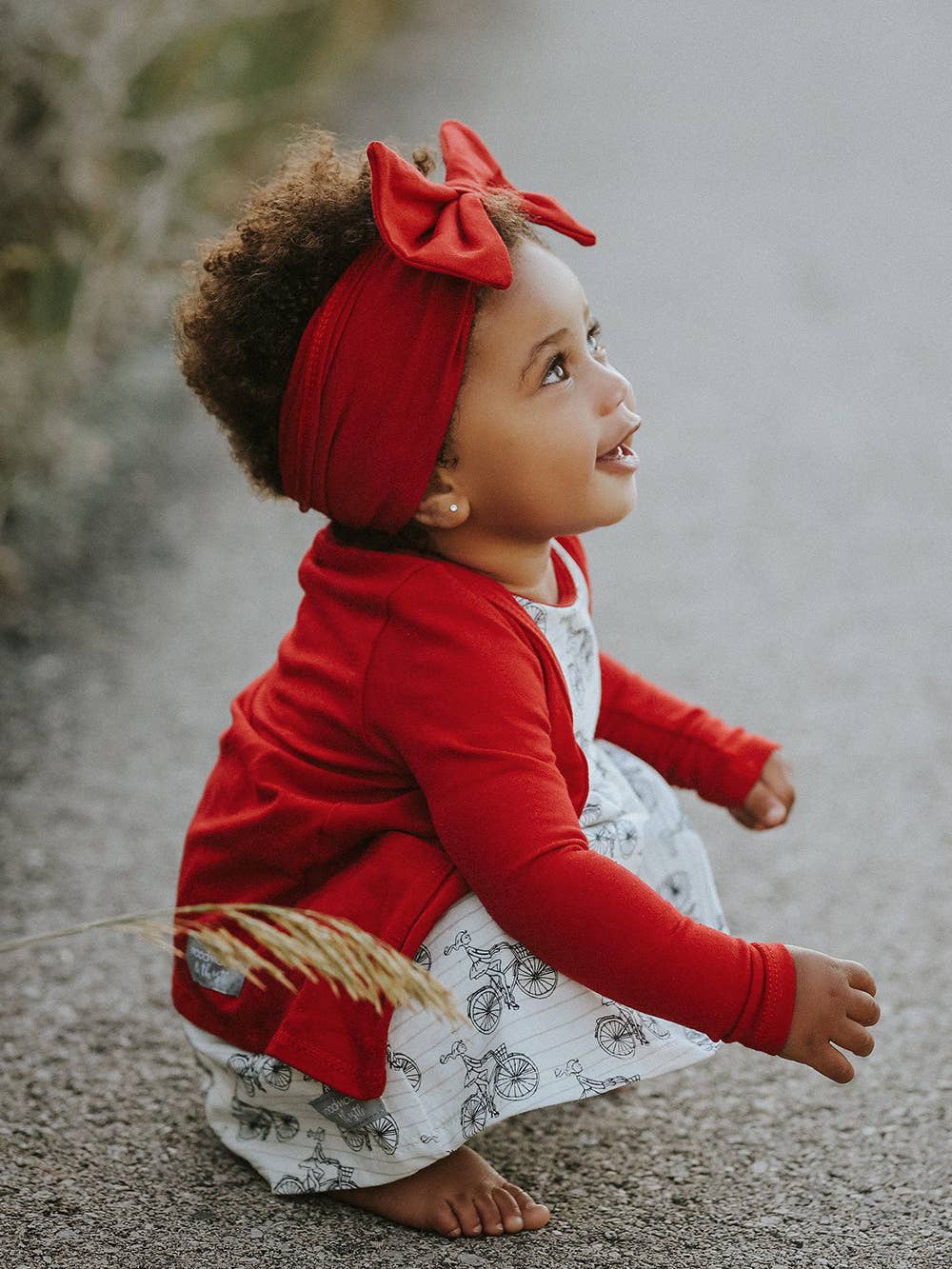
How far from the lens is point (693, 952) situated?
1606 mm

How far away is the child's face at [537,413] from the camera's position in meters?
1.73

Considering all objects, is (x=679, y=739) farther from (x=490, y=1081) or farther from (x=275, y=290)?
(x=275, y=290)

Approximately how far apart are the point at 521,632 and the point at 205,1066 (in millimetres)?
699

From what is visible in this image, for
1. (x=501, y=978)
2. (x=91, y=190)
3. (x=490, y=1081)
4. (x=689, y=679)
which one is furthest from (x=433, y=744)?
(x=91, y=190)

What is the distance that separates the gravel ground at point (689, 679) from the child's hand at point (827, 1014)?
11.3 inches

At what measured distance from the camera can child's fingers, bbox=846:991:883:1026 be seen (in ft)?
5.30

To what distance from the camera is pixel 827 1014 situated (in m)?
1.61

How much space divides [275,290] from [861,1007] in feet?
3.36

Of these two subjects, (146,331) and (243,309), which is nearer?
(243,309)

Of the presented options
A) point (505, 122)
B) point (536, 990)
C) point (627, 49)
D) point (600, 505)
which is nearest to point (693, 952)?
point (536, 990)

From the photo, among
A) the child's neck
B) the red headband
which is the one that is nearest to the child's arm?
the child's neck

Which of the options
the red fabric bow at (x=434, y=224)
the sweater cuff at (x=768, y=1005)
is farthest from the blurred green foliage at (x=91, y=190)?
the sweater cuff at (x=768, y=1005)

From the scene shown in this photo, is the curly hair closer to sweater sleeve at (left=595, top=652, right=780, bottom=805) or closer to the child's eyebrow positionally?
the child's eyebrow

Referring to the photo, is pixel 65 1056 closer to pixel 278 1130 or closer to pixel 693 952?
pixel 278 1130
